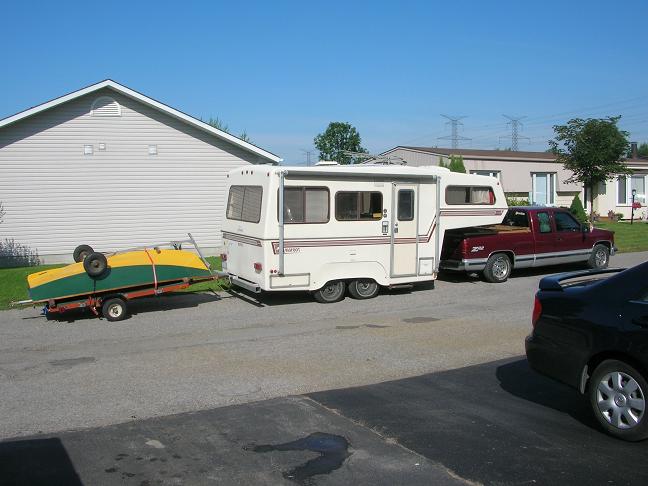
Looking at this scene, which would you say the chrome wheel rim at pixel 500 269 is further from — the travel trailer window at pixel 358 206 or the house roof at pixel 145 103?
the house roof at pixel 145 103

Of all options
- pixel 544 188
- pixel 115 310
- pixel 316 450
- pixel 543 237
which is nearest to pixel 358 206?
pixel 115 310

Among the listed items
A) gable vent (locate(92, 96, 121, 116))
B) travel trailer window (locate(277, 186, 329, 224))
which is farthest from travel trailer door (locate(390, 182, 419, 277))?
gable vent (locate(92, 96, 121, 116))

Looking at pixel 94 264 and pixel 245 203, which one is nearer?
pixel 94 264

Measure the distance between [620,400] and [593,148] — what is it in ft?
86.7

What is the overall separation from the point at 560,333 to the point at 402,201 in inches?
305

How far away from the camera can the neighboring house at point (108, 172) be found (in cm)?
1817

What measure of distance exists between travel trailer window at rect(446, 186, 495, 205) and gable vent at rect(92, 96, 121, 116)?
10.4 m

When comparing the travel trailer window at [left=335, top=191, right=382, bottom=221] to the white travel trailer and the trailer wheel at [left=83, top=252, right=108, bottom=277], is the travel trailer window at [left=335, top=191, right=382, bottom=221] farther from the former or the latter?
the trailer wheel at [left=83, top=252, right=108, bottom=277]

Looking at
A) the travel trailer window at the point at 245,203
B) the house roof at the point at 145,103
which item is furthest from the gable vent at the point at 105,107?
the travel trailer window at the point at 245,203

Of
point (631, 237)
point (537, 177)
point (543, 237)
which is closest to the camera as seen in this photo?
point (543, 237)

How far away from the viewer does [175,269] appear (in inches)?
458

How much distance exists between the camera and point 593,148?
95.4ft

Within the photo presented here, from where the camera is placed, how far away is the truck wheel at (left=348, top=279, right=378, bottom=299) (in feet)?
42.8

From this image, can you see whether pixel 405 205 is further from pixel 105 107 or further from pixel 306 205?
pixel 105 107
